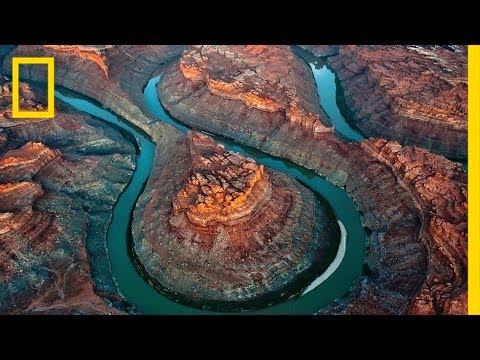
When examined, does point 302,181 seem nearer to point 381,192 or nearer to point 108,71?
point 381,192

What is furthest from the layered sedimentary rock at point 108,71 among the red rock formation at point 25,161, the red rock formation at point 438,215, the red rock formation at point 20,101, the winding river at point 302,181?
the red rock formation at point 438,215

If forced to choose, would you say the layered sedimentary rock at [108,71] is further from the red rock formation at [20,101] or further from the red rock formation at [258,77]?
the red rock formation at [20,101]

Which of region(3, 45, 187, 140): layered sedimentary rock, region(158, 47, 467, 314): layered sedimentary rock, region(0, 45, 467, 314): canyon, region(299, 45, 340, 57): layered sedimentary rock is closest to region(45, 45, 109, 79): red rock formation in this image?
region(3, 45, 187, 140): layered sedimentary rock

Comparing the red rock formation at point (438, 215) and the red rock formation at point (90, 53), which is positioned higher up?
the red rock formation at point (90, 53)

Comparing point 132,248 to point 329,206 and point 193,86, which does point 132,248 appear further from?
point 193,86

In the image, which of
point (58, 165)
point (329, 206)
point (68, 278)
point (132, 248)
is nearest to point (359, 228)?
point (329, 206)
